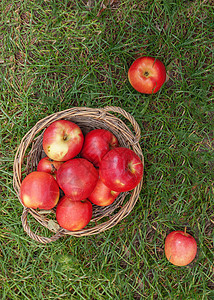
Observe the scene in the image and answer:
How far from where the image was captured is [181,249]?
2.51 m

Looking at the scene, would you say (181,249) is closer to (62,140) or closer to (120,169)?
(120,169)

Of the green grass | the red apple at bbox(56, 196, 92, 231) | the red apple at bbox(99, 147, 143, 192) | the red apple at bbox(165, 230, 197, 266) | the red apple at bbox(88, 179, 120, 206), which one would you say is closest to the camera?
the red apple at bbox(99, 147, 143, 192)

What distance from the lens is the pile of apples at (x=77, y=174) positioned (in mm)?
2191

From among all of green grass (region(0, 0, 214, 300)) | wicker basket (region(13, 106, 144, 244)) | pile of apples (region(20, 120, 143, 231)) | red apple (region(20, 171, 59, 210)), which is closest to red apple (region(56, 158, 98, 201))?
pile of apples (region(20, 120, 143, 231))

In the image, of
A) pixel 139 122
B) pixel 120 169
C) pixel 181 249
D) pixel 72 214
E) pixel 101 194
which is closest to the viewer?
pixel 120 169

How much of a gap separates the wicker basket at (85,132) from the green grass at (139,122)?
0.98 ft

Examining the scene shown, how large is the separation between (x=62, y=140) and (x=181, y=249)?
1446 mm

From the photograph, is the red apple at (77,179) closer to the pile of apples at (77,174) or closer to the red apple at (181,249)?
the pile of apples at (77,174)

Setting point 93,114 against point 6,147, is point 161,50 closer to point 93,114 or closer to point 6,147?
point 93,114

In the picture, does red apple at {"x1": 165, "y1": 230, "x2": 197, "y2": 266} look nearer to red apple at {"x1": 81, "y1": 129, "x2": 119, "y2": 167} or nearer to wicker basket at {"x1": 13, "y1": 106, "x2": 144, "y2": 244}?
wicker basket at {"x1": 13, "y1": 106, "x2": 144, "y2": 244}

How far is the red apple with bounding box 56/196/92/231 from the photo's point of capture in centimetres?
228

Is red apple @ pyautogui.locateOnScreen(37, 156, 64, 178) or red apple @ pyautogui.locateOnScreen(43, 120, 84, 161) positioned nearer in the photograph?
red apple @ pyautogui.locateOnScreen(43, 120, 84, 161)

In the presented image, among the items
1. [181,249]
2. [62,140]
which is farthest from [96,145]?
[181,249]

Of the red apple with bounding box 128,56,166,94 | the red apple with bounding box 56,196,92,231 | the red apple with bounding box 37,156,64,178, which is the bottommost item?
the red apple with bounding box 56,196,92,231
